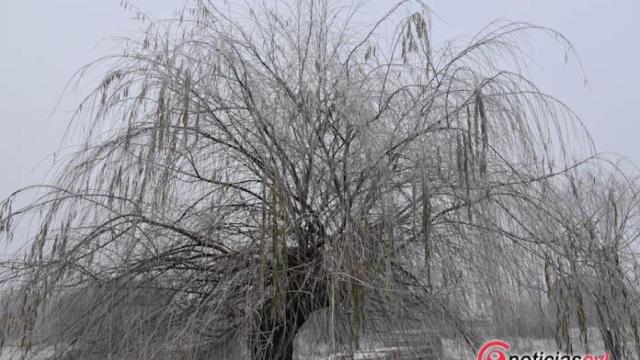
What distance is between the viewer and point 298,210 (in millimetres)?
2770

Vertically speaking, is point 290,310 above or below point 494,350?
above

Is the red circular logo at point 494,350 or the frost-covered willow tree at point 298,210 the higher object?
the frost-covered willow tree at point 298,210

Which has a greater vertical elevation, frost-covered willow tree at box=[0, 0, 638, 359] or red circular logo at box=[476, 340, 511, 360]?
frost-covered willow tree at box=[0, 0, 638, 359]

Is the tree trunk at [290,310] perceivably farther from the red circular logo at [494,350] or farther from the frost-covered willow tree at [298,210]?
the red circular logo at [494,350]

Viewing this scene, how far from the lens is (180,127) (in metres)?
2.59

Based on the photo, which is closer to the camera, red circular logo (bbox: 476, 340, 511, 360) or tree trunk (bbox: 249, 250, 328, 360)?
tree trunk (bbox: 249, 250, 328, 360)

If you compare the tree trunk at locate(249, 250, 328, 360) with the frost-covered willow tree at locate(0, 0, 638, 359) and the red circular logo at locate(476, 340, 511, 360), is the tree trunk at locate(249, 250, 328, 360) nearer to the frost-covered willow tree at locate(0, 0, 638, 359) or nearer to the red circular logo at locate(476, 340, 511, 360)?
the frost-covered willow tree at locate(0, 0, 638, 359)

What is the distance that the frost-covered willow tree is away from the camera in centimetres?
253

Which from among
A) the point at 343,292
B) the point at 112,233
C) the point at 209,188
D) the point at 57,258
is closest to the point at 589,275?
the point at 343,292

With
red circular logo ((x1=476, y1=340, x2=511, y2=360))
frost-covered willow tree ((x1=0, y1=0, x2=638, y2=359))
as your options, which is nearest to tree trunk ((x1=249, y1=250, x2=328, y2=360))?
frost-covered willow tree ((x1=0, y1=0, x2=638, y2=359))

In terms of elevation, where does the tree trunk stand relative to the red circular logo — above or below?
above

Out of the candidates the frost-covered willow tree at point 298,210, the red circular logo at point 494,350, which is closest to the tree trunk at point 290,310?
the frost-covered willow tree at point 298,210

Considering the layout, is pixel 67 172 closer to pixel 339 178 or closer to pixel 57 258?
pixel 57 258

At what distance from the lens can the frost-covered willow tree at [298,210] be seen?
2531 mm
